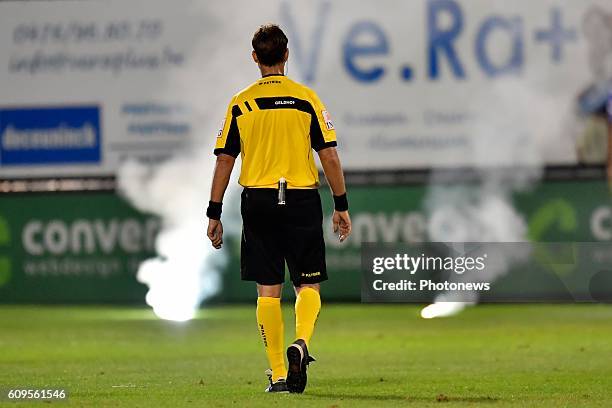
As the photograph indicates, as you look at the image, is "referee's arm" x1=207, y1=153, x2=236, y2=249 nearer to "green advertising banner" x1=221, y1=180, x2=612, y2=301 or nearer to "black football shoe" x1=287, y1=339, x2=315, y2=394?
"black football shoe" x1=287, y1=339, x2=315, y2=394

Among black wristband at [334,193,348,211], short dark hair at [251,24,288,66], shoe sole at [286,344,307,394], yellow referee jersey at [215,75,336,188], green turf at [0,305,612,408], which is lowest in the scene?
green turf at [0,305,612,408]

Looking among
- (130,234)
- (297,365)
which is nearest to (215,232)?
(297,365)

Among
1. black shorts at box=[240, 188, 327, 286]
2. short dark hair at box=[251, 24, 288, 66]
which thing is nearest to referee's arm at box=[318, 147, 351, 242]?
black shorts at box=[240, 188, 327, 286]

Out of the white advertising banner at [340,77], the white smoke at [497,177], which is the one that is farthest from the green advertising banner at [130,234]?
the white advertising banner at [340,77]

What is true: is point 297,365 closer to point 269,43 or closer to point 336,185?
point 336,185

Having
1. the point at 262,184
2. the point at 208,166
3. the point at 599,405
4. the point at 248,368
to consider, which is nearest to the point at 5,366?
the point at 248,368

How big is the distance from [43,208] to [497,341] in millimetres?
8087

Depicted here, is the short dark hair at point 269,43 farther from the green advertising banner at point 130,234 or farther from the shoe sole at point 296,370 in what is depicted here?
the green advertising banner at point 130,234

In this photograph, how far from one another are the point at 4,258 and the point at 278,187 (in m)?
11.5

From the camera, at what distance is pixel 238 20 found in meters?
19.4

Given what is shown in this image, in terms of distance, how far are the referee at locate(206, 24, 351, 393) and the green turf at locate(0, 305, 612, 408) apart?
0.55 m

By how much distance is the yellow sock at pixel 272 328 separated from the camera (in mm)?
9148

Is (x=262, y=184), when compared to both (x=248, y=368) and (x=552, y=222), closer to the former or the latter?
(x=248, y=368)

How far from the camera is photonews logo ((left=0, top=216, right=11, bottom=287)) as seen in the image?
65.5 feet
